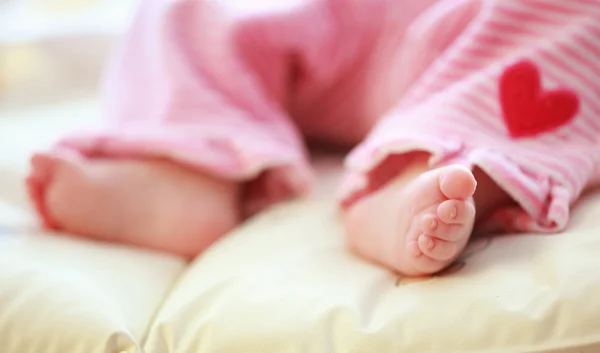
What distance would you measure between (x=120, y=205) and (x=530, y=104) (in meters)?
0.48

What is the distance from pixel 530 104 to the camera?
2.25ft

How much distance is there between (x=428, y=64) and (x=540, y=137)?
0.18 meters

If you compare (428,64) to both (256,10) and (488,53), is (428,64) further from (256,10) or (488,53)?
(256,10)

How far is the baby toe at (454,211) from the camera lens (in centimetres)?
57

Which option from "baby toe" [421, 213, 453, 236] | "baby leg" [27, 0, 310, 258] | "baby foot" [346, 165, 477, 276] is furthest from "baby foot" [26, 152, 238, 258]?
"baby toe" [421, 213, 453, 236]

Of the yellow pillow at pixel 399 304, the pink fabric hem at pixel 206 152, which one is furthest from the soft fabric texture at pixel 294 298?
the pink fabric hem at pixel 206 152

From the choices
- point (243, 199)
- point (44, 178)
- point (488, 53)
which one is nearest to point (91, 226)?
point (44, 178)

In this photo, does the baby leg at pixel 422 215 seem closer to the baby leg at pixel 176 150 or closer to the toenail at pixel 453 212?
the toenail at pixel 453 212

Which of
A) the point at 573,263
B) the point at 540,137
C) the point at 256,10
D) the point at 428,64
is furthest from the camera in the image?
the point at 256,10

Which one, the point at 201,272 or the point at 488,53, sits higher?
the point at 488,53

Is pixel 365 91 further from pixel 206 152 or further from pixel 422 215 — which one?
pixel 422 215

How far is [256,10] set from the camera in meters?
0.95

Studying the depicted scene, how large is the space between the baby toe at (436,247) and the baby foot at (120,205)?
0.34 metres

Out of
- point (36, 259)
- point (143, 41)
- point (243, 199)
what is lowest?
point (243, 199)
